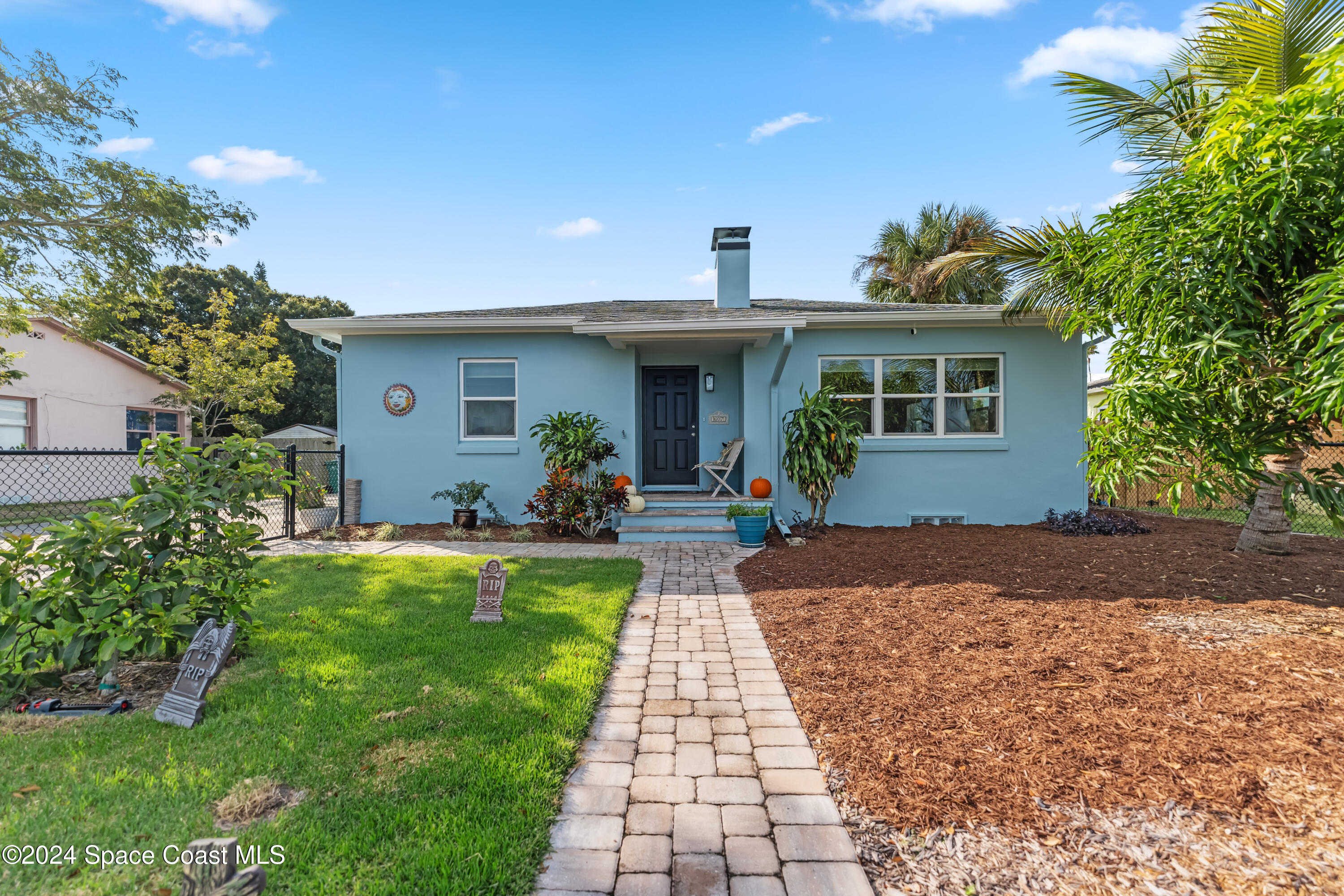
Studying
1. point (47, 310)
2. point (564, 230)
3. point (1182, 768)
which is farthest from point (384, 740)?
point (564, 230)

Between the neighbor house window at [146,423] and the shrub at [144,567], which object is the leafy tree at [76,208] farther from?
the shrub at [144,567]

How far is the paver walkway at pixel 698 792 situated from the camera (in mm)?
1711

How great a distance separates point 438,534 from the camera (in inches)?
318

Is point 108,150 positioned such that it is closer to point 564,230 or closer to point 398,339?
point 398,339

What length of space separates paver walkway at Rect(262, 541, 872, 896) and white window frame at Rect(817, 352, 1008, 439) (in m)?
5.61

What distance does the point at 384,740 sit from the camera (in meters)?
2.46

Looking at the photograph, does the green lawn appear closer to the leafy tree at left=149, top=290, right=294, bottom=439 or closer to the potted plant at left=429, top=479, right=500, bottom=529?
the potted plant at left=429, top=479, right=500, bottom=529

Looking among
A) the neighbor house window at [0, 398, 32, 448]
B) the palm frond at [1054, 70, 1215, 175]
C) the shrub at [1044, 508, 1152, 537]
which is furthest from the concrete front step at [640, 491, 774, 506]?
the neighbor house window at [0, 398, 32, 448]

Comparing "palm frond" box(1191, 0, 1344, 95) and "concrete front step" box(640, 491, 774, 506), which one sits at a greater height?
"palm frond" box(1191, 0, 1344, 95)

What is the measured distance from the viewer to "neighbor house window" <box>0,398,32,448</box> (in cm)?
1272

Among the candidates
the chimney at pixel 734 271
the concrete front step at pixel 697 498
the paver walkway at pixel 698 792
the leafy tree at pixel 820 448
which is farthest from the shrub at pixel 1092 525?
the paver walkway at pixel 698 792

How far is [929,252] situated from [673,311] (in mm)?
10138

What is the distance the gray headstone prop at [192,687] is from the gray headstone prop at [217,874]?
5.24ft

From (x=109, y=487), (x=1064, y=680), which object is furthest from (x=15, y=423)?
(x=1064, y=680)
